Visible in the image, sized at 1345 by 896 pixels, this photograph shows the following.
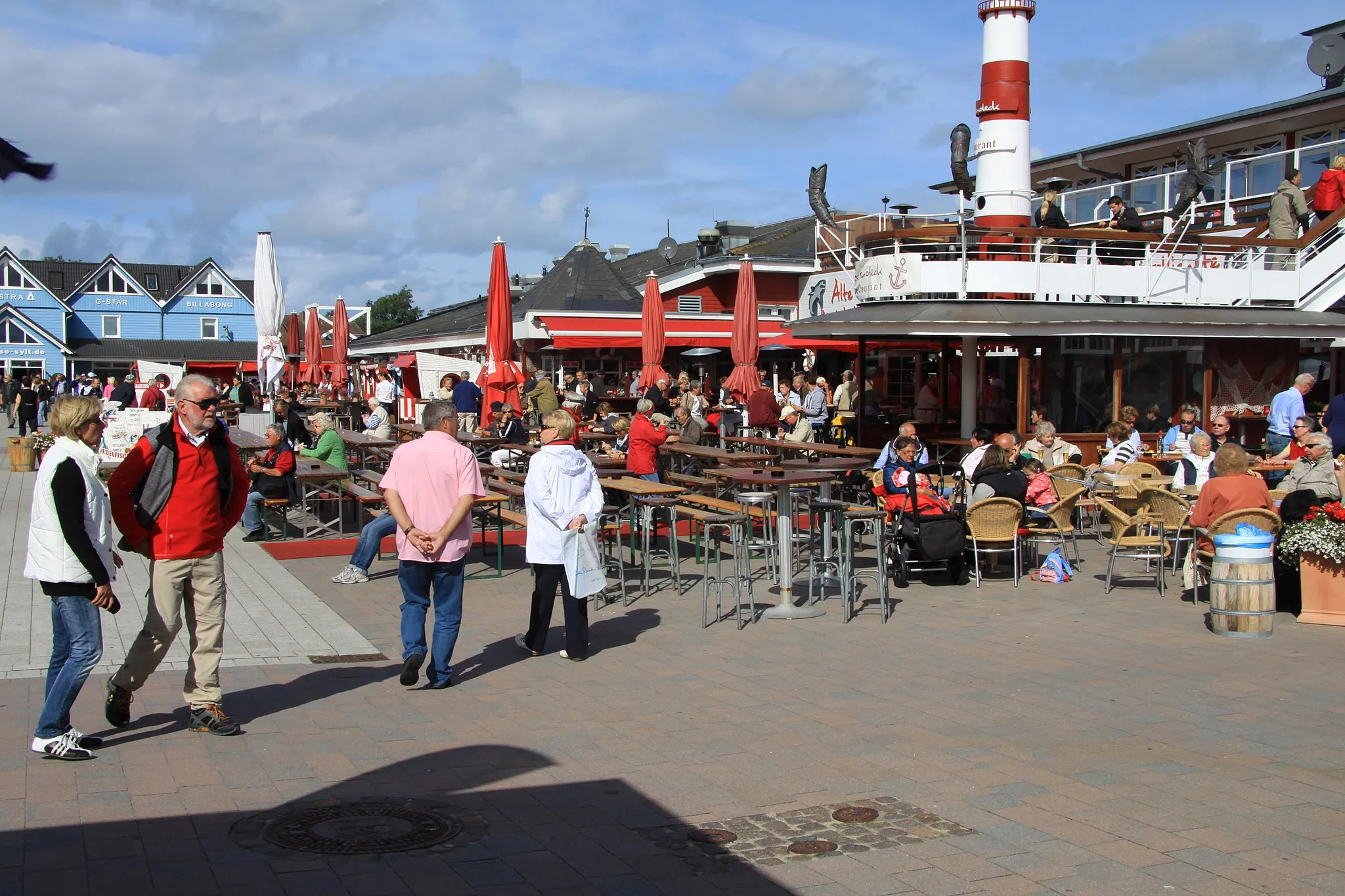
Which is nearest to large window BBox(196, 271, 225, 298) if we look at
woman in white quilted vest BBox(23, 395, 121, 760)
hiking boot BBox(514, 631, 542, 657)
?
hiking boot BBox(514, 631, 542, 657)

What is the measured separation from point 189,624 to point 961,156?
1948 centimetres

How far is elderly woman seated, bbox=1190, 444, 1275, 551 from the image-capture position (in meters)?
9.80

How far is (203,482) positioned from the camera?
6.47 meters

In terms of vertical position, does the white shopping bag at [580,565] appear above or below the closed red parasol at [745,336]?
below

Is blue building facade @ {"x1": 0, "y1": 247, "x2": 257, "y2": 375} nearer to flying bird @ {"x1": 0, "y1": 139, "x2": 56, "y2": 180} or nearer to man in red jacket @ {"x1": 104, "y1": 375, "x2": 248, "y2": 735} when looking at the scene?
man in red jacket @ {"x1": 104, "y1": 375, "x2": 248, "y2": 735}

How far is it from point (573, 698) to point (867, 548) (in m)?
6.85

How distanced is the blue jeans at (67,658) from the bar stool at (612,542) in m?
4.50

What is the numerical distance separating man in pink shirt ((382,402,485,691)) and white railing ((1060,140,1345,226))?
18903mm

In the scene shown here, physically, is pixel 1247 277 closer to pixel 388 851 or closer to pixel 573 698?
pixel 573 698

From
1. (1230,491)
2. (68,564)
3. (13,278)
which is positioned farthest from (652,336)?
(13,278)

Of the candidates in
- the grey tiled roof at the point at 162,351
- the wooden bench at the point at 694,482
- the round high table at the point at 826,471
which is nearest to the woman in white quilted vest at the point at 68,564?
the round high table at the point at 826,471

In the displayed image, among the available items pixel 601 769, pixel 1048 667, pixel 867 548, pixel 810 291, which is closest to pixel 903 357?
pixel 810 291

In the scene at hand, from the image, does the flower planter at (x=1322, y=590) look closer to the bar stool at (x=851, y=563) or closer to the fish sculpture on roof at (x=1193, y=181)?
the bar stool at (x=851, y=563)

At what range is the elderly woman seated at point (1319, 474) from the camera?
10281mm
